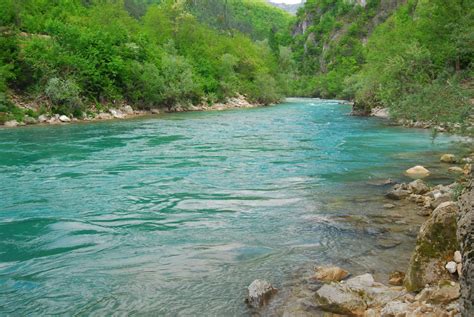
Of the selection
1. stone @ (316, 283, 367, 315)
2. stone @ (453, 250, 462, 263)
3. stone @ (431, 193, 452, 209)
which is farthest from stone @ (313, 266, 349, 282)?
stone @ (431, 193, 452, 209)

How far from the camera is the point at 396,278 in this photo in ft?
Result: 20.0

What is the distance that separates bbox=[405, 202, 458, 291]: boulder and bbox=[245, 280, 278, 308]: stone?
1.80 meters

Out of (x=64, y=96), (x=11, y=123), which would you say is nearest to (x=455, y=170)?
(x=11, y=123)

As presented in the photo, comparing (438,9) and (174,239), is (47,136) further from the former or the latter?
(438,9)

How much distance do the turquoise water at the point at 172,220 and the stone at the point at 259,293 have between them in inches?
8.9

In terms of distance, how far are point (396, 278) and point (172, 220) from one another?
15.9 feet

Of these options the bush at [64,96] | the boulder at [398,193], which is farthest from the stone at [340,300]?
the bush at [64,96]

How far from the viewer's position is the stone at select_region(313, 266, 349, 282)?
6258 millimetres

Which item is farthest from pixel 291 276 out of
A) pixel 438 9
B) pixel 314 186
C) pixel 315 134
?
pixel 438 9

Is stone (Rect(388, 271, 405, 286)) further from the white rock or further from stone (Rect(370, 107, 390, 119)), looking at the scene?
stone (Rect(370, 107, 390, 119))

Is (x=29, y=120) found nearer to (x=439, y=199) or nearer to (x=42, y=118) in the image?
(x=42, y=118)

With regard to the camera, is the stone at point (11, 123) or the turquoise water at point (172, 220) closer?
the turquoise water at point (172, 220)

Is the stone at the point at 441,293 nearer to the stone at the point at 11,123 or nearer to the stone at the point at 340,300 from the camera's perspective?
the stone at the point at 340,300

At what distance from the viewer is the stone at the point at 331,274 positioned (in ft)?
20.5
